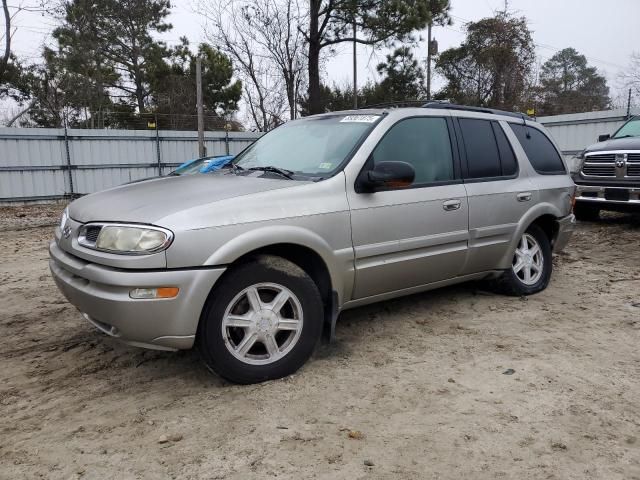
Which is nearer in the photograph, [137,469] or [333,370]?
[137,469]

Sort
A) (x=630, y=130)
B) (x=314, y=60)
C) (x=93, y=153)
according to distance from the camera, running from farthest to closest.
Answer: (x=314, y=60)
(x=93, y=153)
(x=630, y=130)

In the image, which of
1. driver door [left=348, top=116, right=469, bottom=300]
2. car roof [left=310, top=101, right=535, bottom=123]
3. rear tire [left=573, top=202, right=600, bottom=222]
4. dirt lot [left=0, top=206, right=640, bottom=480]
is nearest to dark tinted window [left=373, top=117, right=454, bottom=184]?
driver door [left=348, top=116, right=469, bottom=300]

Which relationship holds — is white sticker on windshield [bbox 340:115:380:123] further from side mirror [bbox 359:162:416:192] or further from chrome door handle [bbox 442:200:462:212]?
chrome door handle [bbox 442:200:462:212]

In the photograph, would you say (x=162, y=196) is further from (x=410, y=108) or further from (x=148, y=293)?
(x=410, y=108)

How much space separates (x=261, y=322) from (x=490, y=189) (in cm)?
237

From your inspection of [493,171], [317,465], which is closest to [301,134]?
[493,171]

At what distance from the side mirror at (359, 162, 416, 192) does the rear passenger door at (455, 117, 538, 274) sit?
3.20 feet

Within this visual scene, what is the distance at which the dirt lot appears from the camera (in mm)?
2377

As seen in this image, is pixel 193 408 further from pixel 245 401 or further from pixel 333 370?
pixel 333 370

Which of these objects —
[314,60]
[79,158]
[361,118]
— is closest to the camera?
[361,118]

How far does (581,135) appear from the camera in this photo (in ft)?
48.9

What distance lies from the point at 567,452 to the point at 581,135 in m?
14.5

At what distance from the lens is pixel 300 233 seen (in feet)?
10.4

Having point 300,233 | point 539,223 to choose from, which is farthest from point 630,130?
point 300,233
